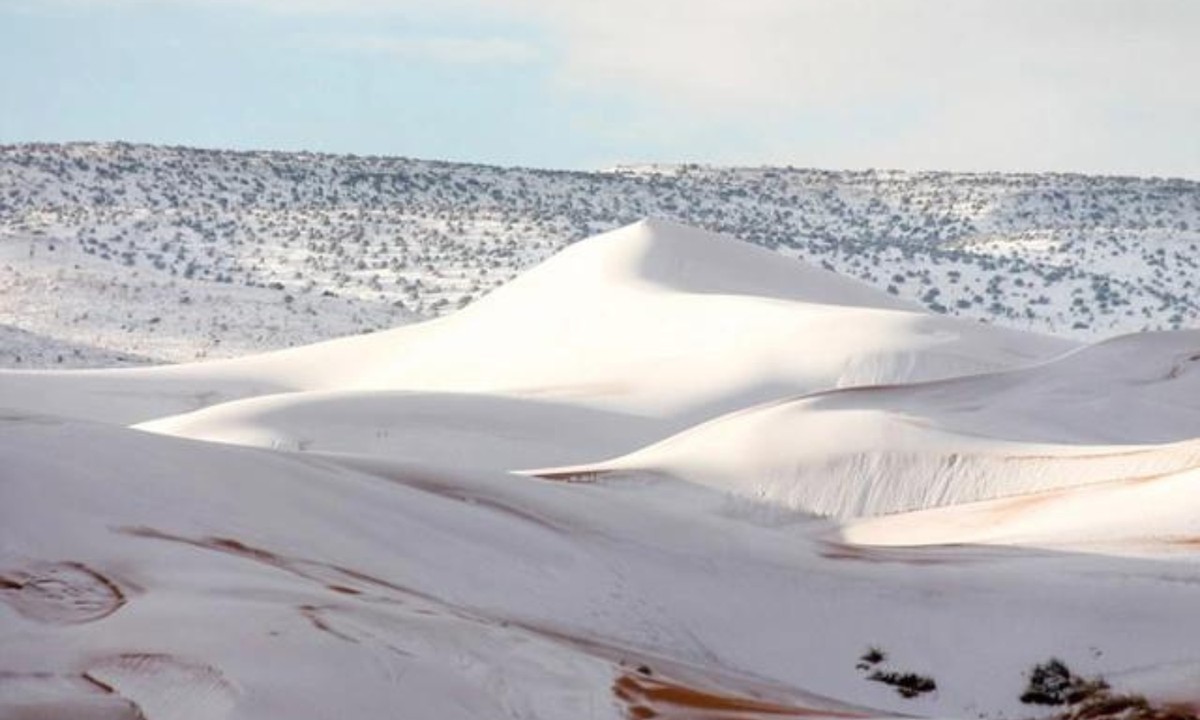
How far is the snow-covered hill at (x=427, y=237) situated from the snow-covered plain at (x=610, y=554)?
22.1 meters

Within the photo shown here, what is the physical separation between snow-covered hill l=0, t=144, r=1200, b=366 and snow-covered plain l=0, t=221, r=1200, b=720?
869 inches

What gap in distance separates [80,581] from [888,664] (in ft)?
12.6

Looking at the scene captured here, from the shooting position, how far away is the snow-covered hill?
150ft

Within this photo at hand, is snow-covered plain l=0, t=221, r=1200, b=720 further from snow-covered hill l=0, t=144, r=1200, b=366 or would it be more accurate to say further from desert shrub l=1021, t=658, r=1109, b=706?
snow-covered hill l=0, t=144, r=1200, b=366

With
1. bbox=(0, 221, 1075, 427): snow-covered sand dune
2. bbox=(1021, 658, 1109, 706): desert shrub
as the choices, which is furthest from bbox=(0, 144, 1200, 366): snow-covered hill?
bbox=(1021, 658, 1109, 706): desert shrub

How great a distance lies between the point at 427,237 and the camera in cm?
5697

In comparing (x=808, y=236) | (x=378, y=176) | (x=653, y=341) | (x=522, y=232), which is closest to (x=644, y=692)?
(x=653, y=341)

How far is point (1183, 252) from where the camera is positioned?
61.5 m

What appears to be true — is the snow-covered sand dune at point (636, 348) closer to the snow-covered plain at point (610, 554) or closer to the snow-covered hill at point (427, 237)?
the snow-covered plain at point (610, 554)

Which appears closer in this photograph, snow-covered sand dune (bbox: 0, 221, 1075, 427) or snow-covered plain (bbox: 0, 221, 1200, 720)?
snow-covered plain (bbox: 0, 221, 1200, 720)

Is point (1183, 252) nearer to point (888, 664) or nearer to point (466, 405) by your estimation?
point (466, 405)

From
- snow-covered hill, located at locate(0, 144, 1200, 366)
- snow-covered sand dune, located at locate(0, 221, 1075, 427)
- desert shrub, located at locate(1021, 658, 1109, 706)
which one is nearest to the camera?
desert shrub, located at locate(1021, 658, 1109, 706)

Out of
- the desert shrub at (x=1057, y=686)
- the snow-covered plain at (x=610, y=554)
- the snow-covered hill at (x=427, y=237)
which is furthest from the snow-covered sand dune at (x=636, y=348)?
the desert shrub at (x=1057, y=686)

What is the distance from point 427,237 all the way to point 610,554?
149 ft
